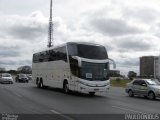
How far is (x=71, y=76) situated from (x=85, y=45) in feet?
8.25

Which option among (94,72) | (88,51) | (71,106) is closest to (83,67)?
(94,72)

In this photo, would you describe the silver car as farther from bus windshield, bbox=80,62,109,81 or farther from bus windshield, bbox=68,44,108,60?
bus windshield, bbox=68,44,108,60

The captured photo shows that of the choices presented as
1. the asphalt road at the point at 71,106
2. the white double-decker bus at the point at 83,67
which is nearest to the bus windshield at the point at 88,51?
the white double-decker bus at the point at 83,67

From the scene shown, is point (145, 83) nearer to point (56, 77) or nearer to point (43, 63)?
point (56, 77)

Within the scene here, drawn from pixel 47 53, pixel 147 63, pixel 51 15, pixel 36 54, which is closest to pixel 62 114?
pixel 47 53

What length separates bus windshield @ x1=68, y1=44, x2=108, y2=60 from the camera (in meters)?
28.8

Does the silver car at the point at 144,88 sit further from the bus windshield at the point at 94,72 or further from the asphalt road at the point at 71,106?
the bus windshield at the point at 94,72

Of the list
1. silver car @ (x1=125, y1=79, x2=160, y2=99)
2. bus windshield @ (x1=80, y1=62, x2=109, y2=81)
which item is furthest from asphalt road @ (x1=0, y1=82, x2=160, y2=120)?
bus windshield @ (x1=80, y1=62, x2=109, y2=81)

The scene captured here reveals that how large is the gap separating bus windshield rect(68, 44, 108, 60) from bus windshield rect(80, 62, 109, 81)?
60 centimetres

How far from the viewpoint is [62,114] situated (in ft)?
53.5

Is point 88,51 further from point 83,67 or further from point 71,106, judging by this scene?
point 71,106

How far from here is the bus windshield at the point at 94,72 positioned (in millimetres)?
28391

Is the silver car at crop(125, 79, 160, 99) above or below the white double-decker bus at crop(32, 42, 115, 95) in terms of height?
below

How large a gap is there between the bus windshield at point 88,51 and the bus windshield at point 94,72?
603 mm
